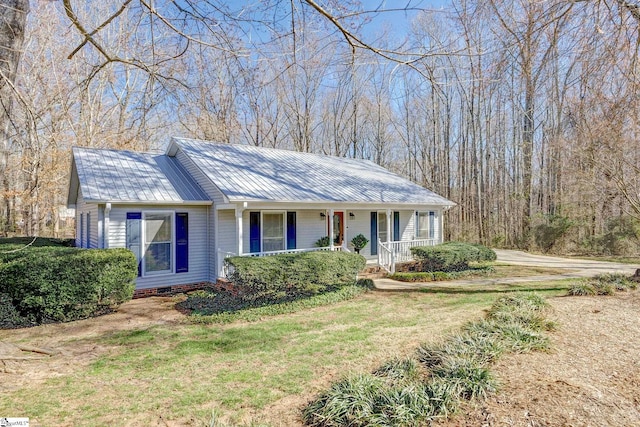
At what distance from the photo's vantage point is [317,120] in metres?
28.1

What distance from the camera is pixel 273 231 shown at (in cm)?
1198

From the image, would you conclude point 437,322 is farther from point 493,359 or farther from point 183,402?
point 183,402

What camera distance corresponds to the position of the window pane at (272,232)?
1178 centimetres

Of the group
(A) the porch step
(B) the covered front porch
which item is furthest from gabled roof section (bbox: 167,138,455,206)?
(A) the porch step

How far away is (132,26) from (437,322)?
7078 millimetres

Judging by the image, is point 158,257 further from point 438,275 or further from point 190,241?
point 438,275

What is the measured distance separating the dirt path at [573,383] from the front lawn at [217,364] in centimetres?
162

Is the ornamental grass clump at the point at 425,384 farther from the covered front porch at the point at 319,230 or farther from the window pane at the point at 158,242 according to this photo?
the window pane at the point at 158,242

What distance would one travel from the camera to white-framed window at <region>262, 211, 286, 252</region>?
11.8 m

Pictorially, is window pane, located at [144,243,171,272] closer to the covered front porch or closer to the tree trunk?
the covered front porch

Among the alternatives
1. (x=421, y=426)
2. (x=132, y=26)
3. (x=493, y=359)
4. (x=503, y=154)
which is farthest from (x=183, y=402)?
(x=503, y=154)

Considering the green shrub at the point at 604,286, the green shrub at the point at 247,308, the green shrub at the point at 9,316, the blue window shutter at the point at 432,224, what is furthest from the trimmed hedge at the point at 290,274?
the blue window shutter at the point at 432,224

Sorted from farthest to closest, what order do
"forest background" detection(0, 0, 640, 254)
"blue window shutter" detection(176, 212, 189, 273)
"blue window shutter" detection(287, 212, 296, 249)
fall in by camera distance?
"blue window shutter" detection(287, 212, 296, 249), "blue window shutter" detection(176, 212, 189, 273), "forest background" detection(0, 0, 640, 254)

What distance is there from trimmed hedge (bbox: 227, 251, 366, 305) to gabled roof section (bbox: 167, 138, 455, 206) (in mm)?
1973
